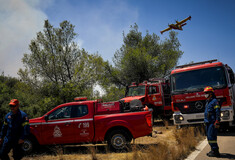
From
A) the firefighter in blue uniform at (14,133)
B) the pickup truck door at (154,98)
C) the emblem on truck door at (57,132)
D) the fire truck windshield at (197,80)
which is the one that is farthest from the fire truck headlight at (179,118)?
the firefighter in blue uniform at (14,133)

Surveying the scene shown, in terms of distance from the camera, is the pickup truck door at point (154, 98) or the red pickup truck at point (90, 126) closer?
the red pickup truck at point (90, 126)

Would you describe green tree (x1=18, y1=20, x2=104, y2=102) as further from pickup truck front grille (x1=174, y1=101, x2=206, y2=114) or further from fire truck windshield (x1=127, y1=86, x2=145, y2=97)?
pickup truck front grille (x1=174, y1=101, x2=206, y2=114)

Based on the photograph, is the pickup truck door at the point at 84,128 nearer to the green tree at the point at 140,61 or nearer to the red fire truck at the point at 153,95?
the red fire truck at the point at 153,95

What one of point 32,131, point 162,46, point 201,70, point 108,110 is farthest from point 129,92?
point 162,46

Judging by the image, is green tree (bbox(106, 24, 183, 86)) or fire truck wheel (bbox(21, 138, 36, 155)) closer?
fire truck wheel (bbox(21, 138, 36, 155))

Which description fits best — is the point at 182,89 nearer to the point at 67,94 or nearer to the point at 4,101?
the point at 67,94

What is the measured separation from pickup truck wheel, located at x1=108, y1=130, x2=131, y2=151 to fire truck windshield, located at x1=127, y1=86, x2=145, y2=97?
20.7ft

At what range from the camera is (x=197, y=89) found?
837 cm

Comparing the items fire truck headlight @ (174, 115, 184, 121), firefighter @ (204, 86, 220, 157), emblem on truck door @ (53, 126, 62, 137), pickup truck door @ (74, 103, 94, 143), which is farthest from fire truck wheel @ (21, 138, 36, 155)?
fire truck headlight @ (174, 115, 184, 121)

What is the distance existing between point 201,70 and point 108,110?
4.58 metres

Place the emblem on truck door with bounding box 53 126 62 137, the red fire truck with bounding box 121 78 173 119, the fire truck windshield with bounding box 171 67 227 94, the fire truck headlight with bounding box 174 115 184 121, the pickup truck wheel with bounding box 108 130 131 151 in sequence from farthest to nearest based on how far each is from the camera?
1. the red fire truck with bounding box 121 78 173 119
2. the fire truck headlight with bounding box 174 115 184 121
3. the fire truck windshield with bounding box 171 67 227 94
4. the emblem on truck door with bounding box 53 126 62 137
5. the pickup truck wheel with bounding box 108 130 131 151

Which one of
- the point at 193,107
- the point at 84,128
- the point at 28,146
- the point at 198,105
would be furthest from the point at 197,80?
the point at 28,146

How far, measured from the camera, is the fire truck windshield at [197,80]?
824 cm

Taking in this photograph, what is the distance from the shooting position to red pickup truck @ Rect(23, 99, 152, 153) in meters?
6.57
